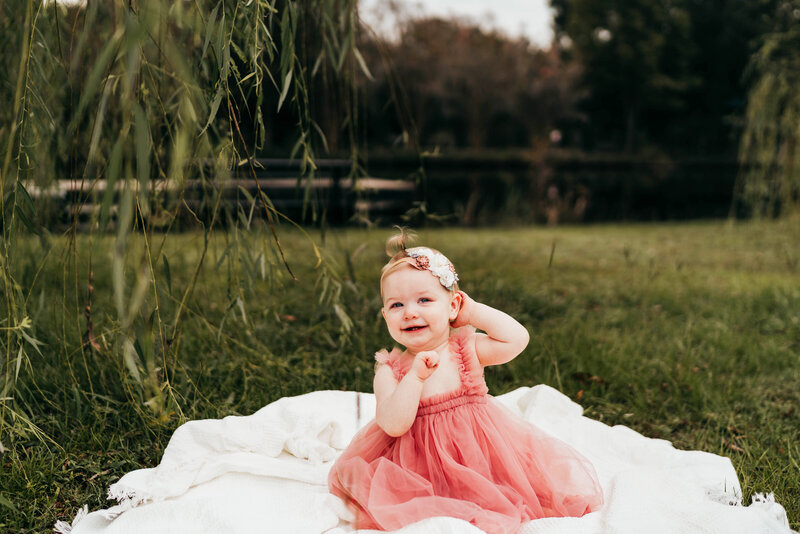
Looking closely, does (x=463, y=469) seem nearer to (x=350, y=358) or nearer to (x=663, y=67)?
(x=350, y=358)

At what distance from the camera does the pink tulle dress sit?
164cm

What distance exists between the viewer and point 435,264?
172 cm

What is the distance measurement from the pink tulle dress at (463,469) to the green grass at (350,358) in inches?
19.3

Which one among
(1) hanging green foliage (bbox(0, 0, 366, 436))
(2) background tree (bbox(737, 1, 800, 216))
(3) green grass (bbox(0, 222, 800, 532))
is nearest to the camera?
(1) hanging green foliage (bbox(0, 0, 366, 436))

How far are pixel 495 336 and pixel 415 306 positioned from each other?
227mm

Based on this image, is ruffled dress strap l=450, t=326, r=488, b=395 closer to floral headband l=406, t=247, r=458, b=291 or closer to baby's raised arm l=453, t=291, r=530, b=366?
baby's raised arm l=453, t=291, r=530, b=366

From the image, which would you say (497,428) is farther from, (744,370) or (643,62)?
(643,62)

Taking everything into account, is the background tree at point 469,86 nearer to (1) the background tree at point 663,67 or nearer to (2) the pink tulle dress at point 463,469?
(1) the background tree at point 663,67

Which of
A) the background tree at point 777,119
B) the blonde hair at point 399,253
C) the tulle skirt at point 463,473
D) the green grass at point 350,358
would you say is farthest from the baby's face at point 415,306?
the background tree at point 777,119

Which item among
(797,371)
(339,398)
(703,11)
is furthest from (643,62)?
(339,398)

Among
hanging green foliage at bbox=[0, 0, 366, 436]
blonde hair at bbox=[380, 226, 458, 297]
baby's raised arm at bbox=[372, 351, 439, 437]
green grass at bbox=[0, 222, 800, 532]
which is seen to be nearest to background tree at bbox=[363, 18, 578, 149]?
green grass at bbox=[0, 222, 800, 532]

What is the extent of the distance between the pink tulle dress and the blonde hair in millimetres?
206

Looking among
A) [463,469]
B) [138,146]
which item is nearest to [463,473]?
[463,469]

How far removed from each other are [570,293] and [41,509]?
3116 mm
